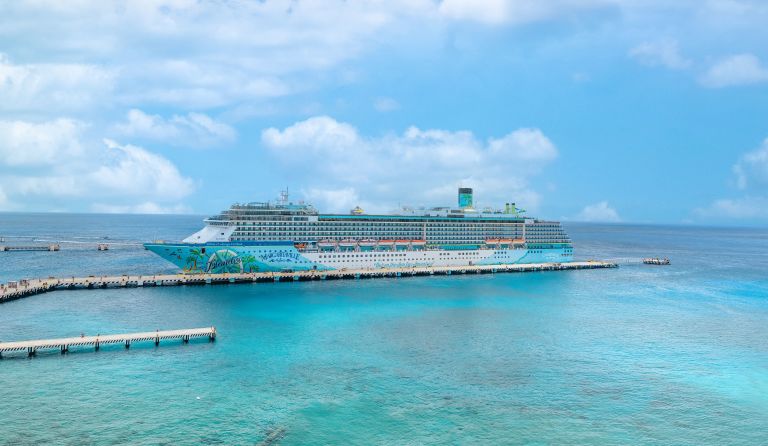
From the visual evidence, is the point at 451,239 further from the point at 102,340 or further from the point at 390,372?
the point at 102,340

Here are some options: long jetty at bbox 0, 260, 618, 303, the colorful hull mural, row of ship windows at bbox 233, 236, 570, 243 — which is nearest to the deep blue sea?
long jetty at bbox 0, 260, 618, 303

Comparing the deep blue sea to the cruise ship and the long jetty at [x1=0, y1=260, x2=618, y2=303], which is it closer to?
the long jetty at [x1=0, y1=260, x2=618, y2=303]

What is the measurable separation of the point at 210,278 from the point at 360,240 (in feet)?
65.1

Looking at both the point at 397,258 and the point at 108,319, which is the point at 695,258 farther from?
the point at 108,319

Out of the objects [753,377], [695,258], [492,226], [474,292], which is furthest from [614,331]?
[695,258]

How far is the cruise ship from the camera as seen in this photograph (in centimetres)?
6425

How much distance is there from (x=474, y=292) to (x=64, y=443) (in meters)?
44.5

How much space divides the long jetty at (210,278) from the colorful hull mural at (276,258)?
38.4 inches

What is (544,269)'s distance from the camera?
3268 inches

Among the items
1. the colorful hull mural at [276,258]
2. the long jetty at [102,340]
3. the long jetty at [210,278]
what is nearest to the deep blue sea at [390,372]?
the long jetty at [102,340]

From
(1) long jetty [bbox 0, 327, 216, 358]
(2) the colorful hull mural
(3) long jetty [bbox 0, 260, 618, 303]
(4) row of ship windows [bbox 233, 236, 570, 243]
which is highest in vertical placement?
(4) row of ship windows [bbox 233, 236, 570, 243]

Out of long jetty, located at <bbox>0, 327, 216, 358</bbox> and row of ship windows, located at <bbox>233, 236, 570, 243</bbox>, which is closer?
long jetty, located at <bbox>0, 327, 216, 358</bbox>

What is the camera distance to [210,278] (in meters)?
61.6

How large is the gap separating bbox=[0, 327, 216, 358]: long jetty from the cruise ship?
26568mm
